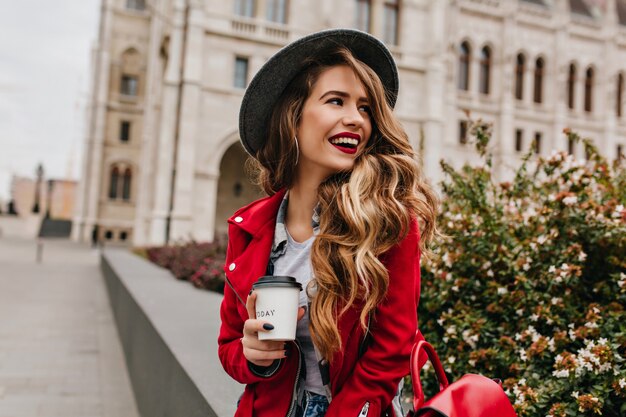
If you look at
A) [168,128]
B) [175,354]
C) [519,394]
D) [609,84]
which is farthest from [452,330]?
[609,84]

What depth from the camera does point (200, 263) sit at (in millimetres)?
9570

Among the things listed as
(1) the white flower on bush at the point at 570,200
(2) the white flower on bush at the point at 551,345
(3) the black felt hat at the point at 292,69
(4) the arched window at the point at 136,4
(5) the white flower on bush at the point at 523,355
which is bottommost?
(5) the white flower on bush at the point at 523,355

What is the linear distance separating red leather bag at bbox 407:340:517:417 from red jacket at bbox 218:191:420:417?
0.34 feet

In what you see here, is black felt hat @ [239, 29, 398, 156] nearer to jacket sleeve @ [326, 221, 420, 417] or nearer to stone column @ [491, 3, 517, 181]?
jacket sleeve @ [326, 221, 420, 417]

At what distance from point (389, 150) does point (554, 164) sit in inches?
86.8

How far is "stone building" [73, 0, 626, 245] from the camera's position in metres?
21.1

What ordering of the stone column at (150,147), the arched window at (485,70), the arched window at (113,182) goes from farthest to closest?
the arched window at (113,182) → the arched window at (485,70) → the stone column at (150,147)

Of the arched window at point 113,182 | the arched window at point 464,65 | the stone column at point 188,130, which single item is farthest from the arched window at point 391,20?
the arched window at point 113,182

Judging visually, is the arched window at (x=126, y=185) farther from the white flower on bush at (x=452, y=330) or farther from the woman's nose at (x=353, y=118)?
the woman's nose at (x=353, y=118)

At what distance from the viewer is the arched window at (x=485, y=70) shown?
105 ft

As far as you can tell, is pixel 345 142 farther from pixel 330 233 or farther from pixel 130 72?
pixel 130 72

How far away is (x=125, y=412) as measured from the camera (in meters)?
4.75

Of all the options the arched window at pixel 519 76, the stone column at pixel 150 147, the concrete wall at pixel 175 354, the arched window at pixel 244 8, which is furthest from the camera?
the arched window at pixel 519 76

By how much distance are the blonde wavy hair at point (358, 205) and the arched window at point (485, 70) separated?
32649 millimetres
